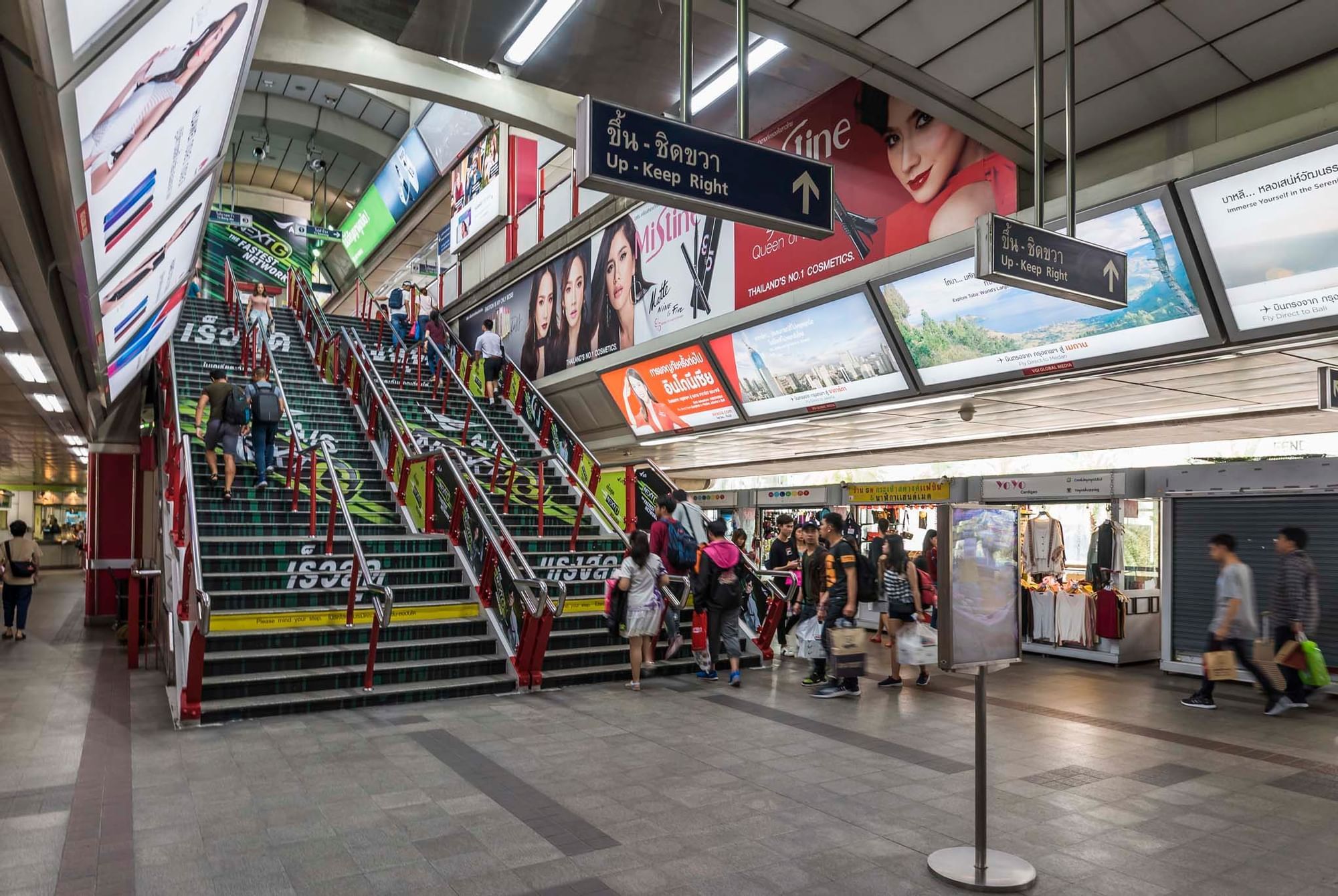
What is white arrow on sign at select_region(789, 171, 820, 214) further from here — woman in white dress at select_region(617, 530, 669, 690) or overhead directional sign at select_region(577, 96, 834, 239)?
woman in white dress at select_region(617, 530, 669, 690)

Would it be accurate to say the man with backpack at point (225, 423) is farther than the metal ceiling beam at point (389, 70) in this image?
Yes

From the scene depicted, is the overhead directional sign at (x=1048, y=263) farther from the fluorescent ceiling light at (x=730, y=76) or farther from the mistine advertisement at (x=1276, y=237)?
the fluorescent ceiling light at (x=730, y=76)

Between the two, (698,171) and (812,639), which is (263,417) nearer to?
(812,639)

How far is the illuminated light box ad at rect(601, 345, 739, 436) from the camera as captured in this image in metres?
11.3

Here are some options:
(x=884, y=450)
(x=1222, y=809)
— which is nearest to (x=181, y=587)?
(x=1222, y=809)

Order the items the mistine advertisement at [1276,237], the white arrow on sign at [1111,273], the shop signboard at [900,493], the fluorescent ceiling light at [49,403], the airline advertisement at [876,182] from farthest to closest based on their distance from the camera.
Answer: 1. the shop signboard at [900,493]
2. the fluorescent ceiling light at [49,403]
3. the airline advertisement at [876,182]
4. the white arrow on sign at [1111,273]
5. the mistine advertisement at [1276,237]

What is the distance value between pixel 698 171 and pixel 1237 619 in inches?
234

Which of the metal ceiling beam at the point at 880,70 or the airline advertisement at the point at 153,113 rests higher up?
the metal ceiling beam at the point at 880,70

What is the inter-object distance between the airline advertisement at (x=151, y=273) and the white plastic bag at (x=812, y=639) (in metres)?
6.18

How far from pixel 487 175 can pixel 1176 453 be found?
1318 centimetres

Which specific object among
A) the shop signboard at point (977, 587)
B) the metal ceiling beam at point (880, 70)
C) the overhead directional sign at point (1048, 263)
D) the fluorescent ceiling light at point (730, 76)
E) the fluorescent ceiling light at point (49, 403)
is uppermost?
the fluorescent ceiling light at point (730, 76)

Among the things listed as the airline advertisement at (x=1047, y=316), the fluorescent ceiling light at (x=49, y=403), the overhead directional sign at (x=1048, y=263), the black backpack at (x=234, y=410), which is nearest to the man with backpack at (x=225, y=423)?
the black backpack at (x=234, y=410)

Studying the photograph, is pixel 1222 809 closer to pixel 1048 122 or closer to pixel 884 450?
pixel 1048 122

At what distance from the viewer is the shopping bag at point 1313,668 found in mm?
7148
